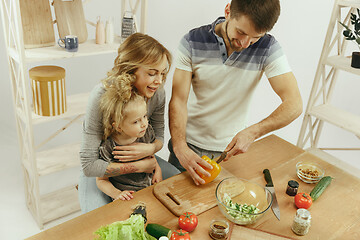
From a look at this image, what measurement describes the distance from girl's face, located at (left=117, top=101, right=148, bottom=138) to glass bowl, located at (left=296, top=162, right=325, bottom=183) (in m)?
0.77

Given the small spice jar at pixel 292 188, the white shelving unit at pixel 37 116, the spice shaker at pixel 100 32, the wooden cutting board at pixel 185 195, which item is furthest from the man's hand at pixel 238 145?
the spice shaker at pixel 100 32

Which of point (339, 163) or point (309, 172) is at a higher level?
point (309, 172)

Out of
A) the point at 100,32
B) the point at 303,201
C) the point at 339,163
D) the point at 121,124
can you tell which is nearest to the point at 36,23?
the point at 100,32

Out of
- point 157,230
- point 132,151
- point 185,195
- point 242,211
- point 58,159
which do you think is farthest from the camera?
point 58,159

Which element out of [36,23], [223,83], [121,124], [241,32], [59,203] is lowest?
[59,203]

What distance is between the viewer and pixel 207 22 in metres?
3.35

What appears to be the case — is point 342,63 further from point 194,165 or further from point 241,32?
point 194,165

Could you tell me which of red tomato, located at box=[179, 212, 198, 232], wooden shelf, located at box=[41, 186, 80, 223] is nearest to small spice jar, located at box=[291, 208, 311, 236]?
red tomato, located at box=[179, 212, 198, 232]

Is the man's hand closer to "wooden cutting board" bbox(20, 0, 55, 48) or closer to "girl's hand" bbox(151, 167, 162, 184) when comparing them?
"girl's hand" bbox(151, 167, 162, 184)

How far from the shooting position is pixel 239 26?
1.73 meters

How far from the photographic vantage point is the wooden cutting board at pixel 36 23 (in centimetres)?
228

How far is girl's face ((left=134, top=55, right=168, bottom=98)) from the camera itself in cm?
175

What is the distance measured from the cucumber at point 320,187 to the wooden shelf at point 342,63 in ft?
3.97

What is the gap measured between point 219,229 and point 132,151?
0.64 m
